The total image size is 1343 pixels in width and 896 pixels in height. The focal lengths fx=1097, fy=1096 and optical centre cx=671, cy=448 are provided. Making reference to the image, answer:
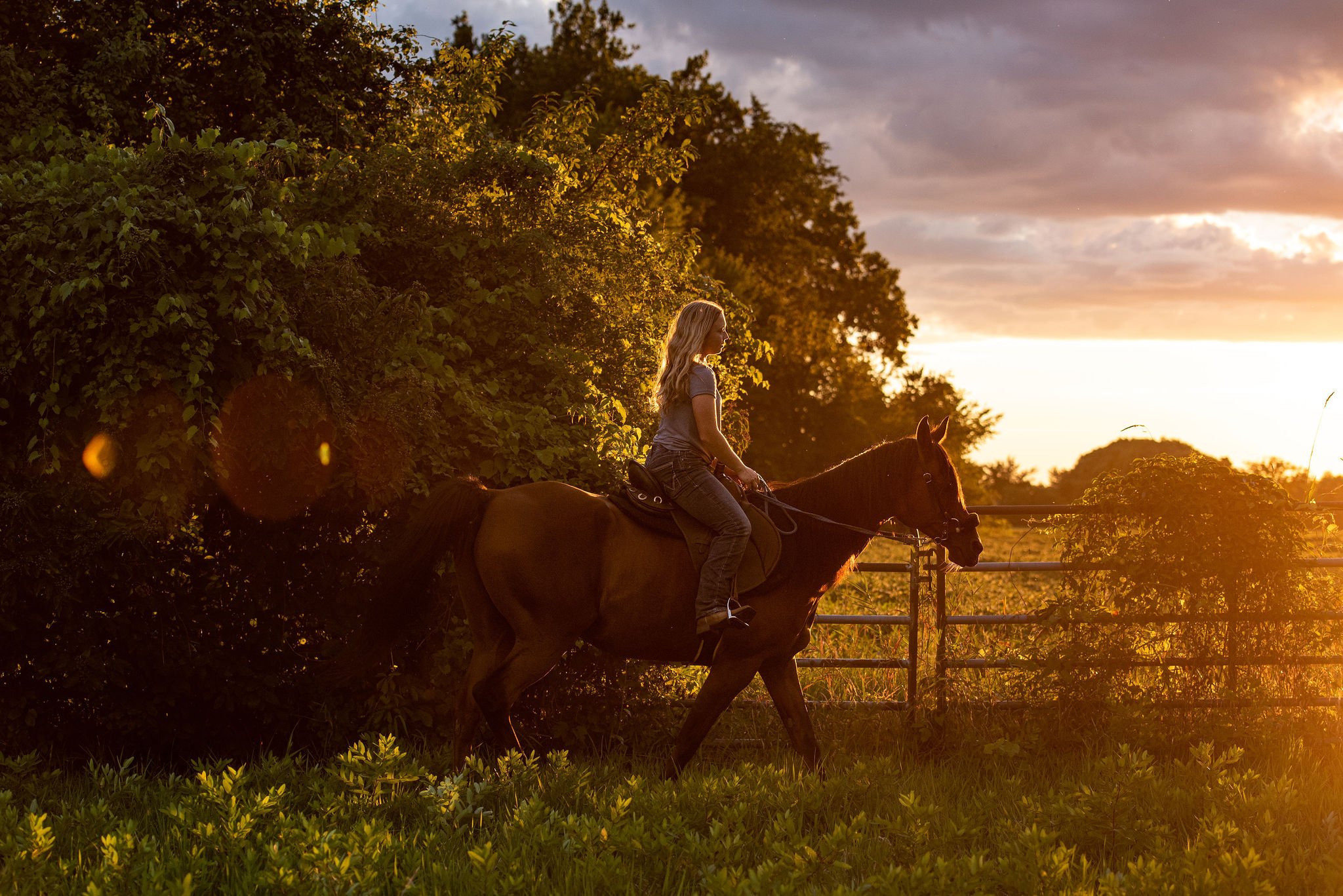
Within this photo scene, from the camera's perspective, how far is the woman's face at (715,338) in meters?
6.59

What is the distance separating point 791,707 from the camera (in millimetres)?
6891

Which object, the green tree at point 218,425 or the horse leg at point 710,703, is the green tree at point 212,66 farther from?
the horse leg at point 710,703

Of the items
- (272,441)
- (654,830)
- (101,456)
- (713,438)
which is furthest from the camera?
(272,441)

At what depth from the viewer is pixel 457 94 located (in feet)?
42.6

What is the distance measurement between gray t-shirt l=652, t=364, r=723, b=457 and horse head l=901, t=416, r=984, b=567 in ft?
4.62

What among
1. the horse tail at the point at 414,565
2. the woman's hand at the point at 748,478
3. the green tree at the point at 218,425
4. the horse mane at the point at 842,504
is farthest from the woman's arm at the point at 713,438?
the green tree at the point at 218,425

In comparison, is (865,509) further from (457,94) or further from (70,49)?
(70,49)

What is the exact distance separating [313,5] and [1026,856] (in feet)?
47.3

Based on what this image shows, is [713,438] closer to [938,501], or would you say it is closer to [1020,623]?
[938,501]

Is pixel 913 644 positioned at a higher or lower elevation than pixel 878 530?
lower

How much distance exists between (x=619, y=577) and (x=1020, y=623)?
3323 mm

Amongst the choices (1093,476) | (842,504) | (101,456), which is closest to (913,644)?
(842,504)

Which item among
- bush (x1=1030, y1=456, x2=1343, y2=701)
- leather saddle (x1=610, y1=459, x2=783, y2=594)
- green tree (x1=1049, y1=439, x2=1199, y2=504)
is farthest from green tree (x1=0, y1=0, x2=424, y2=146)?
green tree (x1=1049, y1=439, x2=1199, y2=504)

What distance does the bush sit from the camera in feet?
26.5
